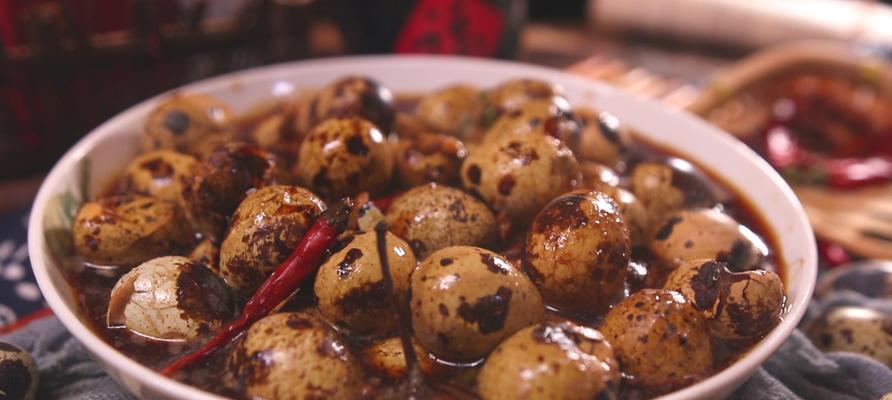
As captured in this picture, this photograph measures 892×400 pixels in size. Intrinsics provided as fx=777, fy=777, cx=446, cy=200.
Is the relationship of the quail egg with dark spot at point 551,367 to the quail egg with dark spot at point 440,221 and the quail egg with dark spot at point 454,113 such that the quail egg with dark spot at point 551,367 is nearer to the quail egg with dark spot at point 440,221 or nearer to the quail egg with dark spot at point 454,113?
the quail egg with dark spot at point 440,221

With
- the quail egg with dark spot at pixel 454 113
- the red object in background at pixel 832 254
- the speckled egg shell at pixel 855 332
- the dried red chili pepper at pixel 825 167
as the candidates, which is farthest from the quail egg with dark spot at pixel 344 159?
the dried red chili pepper at pixel 825 167

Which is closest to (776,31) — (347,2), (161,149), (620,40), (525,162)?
(620,40)

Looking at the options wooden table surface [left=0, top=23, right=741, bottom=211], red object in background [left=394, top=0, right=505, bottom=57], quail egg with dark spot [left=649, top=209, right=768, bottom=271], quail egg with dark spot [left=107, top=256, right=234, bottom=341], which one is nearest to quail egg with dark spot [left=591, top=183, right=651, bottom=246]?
quail egg with dark spot [left=649, top=209, right=768, bottom=271]

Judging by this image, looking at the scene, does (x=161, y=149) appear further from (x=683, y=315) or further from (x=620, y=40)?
(x=620, y=40)

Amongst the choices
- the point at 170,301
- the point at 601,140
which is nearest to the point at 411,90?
the point at 601,140

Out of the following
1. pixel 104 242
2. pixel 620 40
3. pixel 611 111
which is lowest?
pixel 620 40

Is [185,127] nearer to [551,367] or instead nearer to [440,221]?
[440,221]

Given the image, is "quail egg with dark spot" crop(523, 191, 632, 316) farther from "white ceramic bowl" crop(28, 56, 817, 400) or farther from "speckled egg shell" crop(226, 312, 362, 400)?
"speckled egg shell" crop(226, 312, 362, 400)
